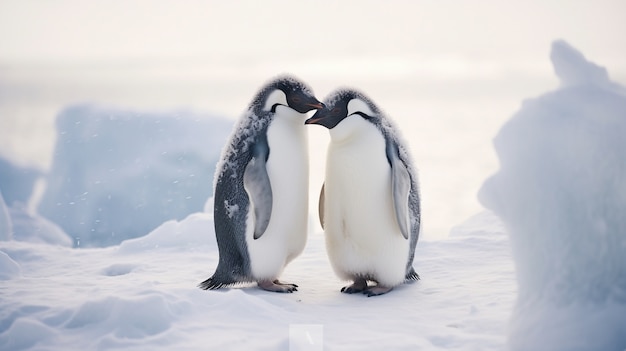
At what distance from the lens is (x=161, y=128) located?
10.6 m

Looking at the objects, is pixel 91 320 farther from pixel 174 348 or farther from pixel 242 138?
pixel 242 138

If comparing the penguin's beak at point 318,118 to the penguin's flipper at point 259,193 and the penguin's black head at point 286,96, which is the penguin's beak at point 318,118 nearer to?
the penguin's black head at point 286,96

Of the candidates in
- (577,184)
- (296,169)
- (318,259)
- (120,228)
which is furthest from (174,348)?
(120,228)

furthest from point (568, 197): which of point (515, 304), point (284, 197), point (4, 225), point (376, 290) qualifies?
point (4, 225)

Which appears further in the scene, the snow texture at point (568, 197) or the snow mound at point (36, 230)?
the snow mound at point (36, 230)

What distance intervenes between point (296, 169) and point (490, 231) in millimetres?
2596

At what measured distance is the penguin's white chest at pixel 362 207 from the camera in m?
4.00

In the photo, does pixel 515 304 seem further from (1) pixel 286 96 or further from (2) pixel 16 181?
(2) pixel 16 181

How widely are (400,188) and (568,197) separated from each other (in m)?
1.03

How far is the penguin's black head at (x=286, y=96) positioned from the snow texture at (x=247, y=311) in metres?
1.05

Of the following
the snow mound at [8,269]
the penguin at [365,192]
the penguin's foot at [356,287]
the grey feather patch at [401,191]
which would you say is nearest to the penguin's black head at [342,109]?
the penguin at [365,192]

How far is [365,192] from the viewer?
4000mm

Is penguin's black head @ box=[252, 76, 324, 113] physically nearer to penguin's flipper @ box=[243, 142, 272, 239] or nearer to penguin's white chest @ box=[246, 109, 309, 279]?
penguin's white chest @ box=[246, 109, 309, 279]

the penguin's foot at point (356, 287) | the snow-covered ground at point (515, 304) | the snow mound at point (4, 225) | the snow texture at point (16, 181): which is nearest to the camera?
the snow-covered ground at point (515, 304)
